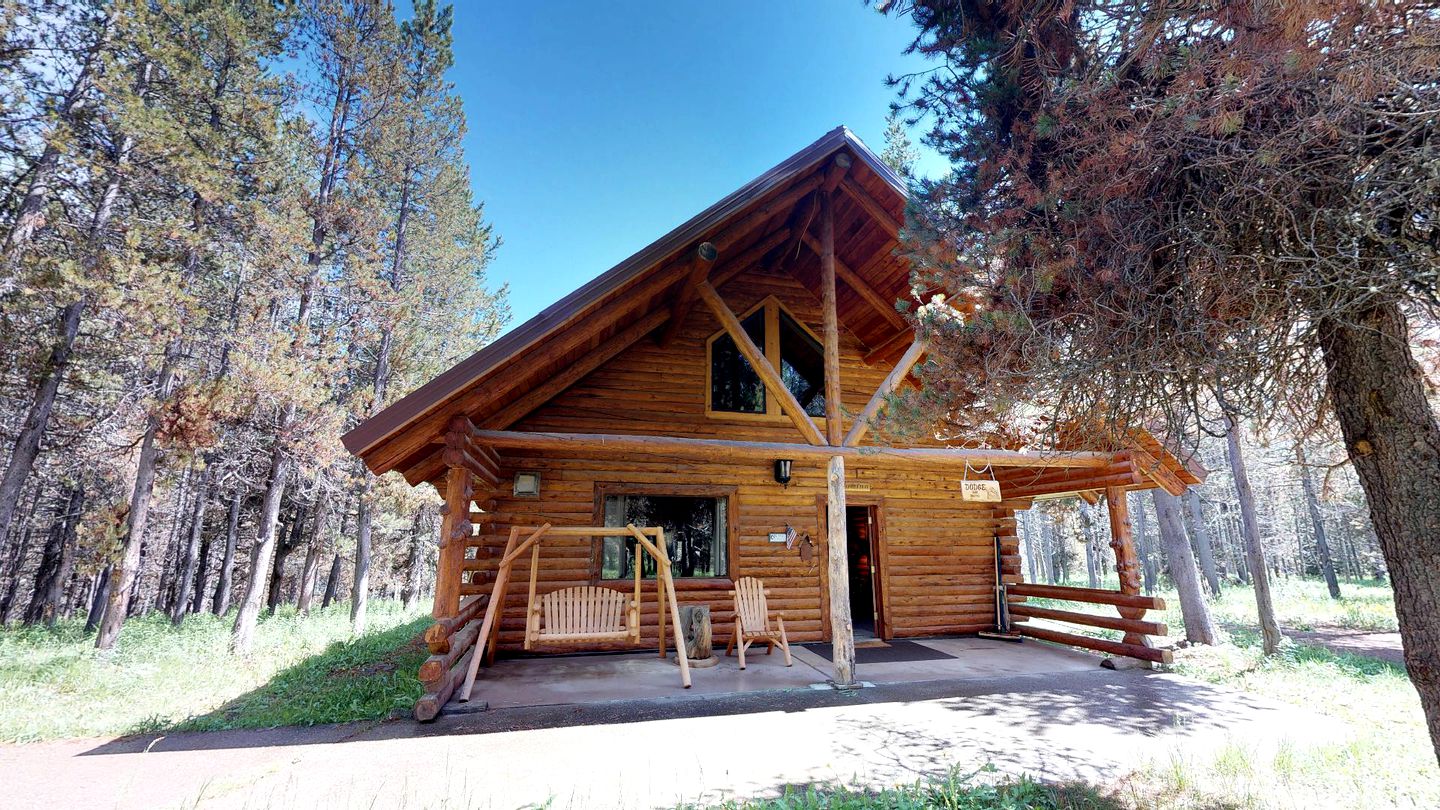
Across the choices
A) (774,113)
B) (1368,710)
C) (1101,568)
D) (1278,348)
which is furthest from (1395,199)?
(1101,568)

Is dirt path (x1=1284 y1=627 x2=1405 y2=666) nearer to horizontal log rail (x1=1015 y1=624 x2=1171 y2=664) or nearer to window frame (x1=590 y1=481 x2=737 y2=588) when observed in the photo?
horizontal log rail (x1=1015 y1=624 x2=1171 y2=664)

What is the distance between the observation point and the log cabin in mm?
6168

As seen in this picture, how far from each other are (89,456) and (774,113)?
610 inches

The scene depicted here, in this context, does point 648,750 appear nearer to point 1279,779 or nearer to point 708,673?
point 708,673

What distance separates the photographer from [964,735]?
15.7 ft

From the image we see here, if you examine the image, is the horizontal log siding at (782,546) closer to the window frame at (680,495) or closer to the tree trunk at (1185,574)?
the window frame at (680,495)

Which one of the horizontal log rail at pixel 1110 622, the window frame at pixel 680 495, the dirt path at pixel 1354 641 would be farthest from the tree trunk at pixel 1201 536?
the window frame at pixel 680 495

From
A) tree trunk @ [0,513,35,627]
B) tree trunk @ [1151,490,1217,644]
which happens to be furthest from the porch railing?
tree trunk @ [0,513,35,627]

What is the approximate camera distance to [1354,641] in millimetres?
11922

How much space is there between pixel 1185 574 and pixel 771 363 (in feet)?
28.0

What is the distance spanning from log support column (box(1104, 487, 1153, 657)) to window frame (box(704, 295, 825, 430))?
430cm

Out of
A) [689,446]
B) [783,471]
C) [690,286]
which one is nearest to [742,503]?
[783,471]

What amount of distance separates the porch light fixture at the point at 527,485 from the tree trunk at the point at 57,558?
16.1 meters

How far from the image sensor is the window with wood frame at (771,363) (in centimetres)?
920
